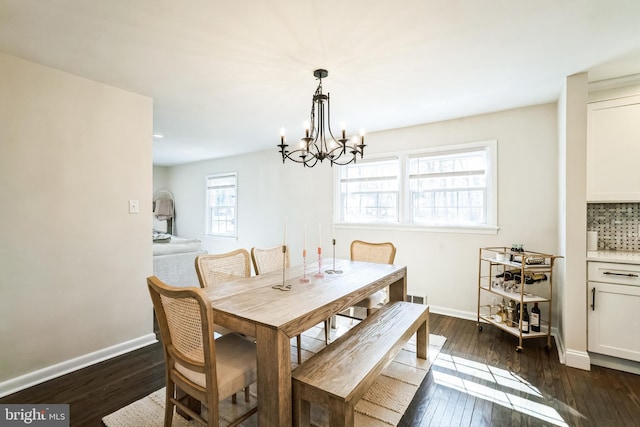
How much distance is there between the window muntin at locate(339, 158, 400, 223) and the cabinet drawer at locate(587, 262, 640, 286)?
6.77ft

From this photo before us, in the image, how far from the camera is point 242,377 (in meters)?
1.49

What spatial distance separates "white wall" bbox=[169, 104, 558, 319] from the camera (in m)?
3.14

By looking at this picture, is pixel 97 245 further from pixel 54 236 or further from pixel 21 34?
pixel 21 34

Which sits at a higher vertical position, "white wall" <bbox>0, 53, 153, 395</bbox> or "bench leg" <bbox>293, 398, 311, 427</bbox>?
"white wall" <bbox>0, 53, 153, 395</bbox>

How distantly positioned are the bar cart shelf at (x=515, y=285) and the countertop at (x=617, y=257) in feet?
0.84

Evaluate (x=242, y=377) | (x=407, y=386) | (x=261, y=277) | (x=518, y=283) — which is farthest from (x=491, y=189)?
(x=242, y=377)

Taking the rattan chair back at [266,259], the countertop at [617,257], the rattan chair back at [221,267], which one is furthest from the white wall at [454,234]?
the rattan chair back at [221,267]

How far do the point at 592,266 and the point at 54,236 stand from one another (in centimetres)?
439

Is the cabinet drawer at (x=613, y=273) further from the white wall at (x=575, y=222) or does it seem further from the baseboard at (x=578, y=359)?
the baseboard at (x=578, y=359)

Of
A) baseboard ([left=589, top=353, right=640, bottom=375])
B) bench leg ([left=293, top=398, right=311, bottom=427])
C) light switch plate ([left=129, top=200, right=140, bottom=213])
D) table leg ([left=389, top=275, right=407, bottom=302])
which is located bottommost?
baseboard ([left=589, top=353, right=640, bottom=375])

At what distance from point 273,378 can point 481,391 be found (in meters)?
1.65

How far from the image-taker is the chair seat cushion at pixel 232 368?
1.42 metres

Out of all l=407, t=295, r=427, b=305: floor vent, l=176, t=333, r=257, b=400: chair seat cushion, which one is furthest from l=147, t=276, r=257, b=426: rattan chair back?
l=407, t=295, r=427, b=305: floor vent

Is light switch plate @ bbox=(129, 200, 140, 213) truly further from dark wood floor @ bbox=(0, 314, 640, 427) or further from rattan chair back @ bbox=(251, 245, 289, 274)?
dark wood floor @ bbox=(0, 314, 640, 427)
